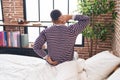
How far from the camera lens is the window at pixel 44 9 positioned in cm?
420

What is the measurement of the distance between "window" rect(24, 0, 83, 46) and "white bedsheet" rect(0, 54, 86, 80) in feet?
5.70

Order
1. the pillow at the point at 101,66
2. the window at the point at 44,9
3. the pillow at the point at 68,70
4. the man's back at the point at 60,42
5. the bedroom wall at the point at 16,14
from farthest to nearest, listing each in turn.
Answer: the window at the point at 44,9 < the bedroom wall at the point at 16,14 < the man's back at the point at 60,42 < the pillow at the point at 101,66 < the pillow at the point at 68,70

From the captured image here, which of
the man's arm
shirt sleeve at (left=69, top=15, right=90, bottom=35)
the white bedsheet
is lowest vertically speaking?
the white bedsheet

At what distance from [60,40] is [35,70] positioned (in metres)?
0.47

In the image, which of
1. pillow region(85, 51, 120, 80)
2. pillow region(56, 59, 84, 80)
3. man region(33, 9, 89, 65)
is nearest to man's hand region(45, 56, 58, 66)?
man region(33, 9, 89, 65)

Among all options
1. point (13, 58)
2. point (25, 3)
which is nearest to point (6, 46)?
point (25, 3)

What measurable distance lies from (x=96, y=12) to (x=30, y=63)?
159 centimetres

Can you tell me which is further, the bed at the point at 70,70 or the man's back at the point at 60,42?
the man's back at the point at 60,42

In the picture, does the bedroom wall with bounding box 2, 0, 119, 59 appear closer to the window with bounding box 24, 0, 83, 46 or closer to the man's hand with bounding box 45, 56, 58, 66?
the window with bounding box 24, 0, 83, 46

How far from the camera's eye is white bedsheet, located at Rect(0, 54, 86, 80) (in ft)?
6.54

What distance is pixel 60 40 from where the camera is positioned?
221cm

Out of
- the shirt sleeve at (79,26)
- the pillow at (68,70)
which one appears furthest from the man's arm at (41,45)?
the shirt sleeve at (79,26)

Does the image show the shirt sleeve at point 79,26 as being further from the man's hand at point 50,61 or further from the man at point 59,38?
the man's hand at point 50,61

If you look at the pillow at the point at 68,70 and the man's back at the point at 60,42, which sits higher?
the man's back at the point at 60,42
